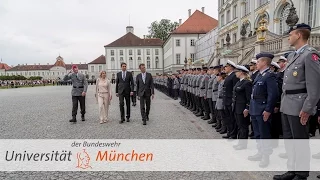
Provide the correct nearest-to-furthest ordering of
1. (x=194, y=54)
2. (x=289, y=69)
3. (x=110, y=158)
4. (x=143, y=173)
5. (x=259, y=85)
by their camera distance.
→ 1. (x=289, y=69)
2. (x=143, y=173)
3. (x=259, y=85)
4. (x=110, y=158)
5. (x=194, y=54)

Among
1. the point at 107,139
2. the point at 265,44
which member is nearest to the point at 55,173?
the point at 107,139

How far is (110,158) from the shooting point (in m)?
5.12

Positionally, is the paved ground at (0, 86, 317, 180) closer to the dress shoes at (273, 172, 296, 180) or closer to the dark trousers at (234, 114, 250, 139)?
the dress shoes at (273, 172, 296, 180)

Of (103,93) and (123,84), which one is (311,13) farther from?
(103,93)

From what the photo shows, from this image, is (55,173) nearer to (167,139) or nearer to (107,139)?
(107,139)

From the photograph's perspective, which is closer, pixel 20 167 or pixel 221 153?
pixel 20 167

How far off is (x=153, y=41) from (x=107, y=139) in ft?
269

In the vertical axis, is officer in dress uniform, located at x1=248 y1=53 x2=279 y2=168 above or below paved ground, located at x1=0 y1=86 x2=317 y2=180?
above

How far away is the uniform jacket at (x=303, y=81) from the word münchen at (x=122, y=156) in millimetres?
2660

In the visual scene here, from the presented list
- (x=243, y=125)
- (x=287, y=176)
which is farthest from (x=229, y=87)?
(x=287, y=176)

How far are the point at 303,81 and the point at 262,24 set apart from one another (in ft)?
43.7

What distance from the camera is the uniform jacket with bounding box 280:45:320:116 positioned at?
11.4ft

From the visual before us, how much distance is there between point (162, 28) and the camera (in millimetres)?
88938

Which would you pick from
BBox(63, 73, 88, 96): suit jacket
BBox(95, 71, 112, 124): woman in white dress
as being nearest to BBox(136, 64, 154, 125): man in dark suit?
BBox(95, 71, 112, 124): woman in white dress
